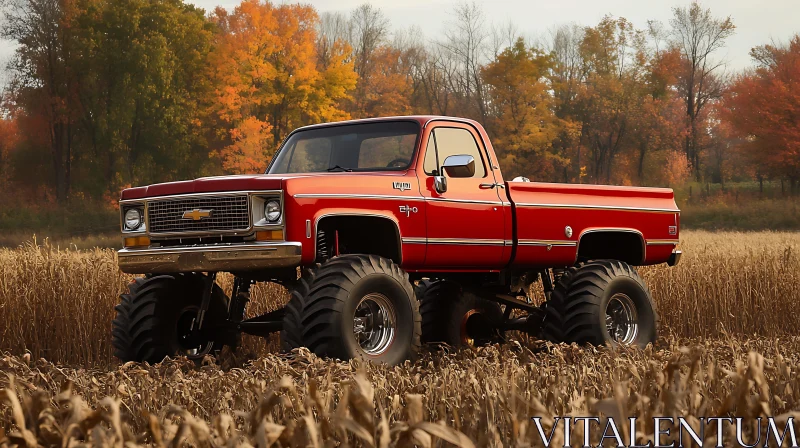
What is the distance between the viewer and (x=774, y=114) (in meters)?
47.6

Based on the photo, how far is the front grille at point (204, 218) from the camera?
8039mm

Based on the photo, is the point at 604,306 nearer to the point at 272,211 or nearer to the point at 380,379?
the point at 272,211

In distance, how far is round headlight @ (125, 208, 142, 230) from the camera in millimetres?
8812

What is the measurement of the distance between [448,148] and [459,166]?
654 mm

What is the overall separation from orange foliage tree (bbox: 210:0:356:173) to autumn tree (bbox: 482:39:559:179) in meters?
9.80

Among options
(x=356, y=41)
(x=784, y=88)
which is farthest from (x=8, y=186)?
(x=784, y=88)

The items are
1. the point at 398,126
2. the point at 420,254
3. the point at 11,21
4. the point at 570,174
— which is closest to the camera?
the point at 420,254

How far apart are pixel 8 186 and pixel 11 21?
29.7 feet

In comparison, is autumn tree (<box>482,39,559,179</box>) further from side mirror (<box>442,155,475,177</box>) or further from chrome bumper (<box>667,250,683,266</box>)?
side mirror (<box>442,155,475,177</box>)

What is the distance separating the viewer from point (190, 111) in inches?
1845

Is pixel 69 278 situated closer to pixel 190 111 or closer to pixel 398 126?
pixel 398 126

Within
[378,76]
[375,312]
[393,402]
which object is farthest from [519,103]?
[393,402]

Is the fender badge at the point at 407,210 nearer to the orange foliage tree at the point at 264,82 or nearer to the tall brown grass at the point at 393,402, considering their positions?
the tall brown grass at the point at 393,402

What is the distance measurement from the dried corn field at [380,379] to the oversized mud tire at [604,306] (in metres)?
0.37
